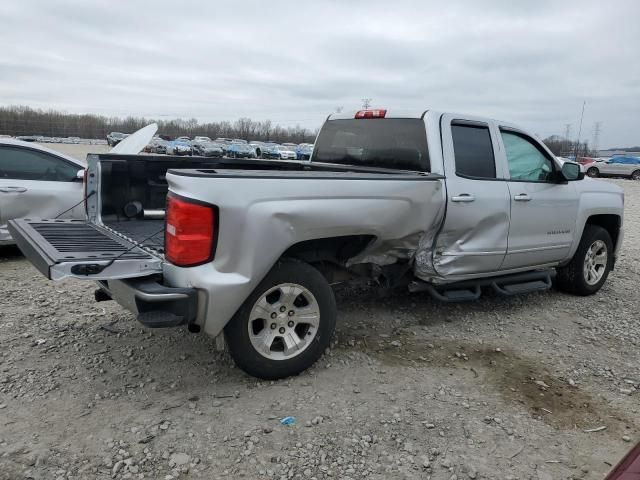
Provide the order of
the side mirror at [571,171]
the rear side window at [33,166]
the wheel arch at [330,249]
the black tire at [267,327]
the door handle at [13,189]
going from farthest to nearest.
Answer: the rear side window at [33,166], the door handle at [13,189], the side mirror at [571,171], the wheel arch at [330,249], the black tire at [267,327]

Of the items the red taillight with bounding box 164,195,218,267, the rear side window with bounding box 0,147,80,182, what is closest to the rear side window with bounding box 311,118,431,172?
the red taillight with bounding box 164,195,218,267

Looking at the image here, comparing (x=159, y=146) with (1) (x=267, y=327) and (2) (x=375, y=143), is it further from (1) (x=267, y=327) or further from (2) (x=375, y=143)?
(1) (x=267, y=327)

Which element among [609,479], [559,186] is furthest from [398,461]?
[559,186]

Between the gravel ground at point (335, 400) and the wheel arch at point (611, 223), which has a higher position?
the wheel arch at point (611, 223)

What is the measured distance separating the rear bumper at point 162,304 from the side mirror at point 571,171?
400cm

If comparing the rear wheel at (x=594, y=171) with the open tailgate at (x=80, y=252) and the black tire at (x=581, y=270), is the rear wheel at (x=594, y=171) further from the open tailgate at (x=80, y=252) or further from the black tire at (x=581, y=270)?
the open tailgate at (x=80, y=252)

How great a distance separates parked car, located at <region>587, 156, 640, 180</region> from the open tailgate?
39.8 metres

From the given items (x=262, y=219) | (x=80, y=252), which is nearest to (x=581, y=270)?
(x=262, y=219)

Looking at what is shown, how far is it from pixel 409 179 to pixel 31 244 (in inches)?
103

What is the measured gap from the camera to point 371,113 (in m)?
5.06

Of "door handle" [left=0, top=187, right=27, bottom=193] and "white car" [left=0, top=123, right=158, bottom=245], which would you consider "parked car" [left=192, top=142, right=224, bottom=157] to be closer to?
"white car" [left=0, top=123, right=158, bottom=245]

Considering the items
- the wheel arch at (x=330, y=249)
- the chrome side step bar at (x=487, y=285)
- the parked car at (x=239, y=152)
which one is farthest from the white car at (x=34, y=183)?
the parked car at (x=239, y=152)

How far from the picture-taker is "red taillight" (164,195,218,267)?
3035mm

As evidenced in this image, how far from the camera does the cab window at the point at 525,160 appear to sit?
200 inches
